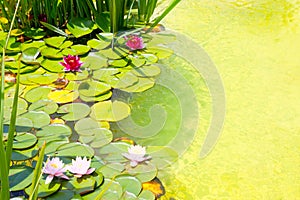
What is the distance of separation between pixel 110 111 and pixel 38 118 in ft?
0.81

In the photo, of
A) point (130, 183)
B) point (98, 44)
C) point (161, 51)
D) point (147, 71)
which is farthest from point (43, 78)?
point (130, 183)

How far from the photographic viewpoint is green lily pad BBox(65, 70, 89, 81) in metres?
1.72

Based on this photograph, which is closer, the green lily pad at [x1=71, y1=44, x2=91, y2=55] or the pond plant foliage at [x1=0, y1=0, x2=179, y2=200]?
the pond plant foliage at [x1=0, y1=0, x2=179, y2=200]

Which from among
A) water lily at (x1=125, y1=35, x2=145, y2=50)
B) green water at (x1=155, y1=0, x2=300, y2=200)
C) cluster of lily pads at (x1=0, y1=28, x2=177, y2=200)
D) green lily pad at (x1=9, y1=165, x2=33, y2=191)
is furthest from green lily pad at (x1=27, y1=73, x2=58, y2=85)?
green water at (x1=155, y1=0, x2=300, y2=200)

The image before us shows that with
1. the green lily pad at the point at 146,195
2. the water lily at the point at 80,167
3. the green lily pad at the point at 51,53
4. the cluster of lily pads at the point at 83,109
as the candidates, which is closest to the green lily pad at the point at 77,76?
the cluster of lily pads at the point at 83,109

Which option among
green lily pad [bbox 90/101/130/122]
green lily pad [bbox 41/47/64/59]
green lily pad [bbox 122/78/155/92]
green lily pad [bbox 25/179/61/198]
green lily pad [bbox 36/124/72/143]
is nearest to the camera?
green lily pad [bbox 25/179/61/198]

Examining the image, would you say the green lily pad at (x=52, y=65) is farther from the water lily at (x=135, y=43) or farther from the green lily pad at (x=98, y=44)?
the water lily at (x=135, y=43)

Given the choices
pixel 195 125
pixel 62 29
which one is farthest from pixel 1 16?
pixel 195 125

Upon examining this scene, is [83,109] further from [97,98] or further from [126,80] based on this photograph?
[126,80]

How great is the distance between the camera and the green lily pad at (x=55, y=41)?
1868mm

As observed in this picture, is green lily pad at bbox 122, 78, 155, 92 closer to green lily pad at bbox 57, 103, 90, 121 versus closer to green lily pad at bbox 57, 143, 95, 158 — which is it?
green lily pad at bbox 57, 103, 90, 121

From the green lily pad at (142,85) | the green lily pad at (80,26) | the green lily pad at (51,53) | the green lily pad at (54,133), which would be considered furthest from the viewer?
the green lily pad at (80,26)

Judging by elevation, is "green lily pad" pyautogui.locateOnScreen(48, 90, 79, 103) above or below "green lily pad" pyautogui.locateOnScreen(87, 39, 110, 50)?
below

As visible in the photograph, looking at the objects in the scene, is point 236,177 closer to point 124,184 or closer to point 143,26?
point 124,184
